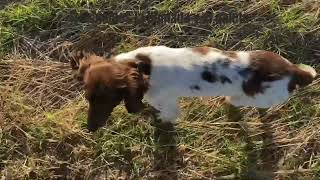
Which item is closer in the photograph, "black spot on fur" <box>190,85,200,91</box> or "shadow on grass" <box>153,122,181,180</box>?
"black spot on fur" <box>190,85,200,91</box>

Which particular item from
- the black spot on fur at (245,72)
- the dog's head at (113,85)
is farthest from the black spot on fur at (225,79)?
the dog's head at (113,85)

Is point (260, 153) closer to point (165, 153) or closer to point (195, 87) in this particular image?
point (165, 153)

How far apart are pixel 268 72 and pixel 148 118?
4.13 feet

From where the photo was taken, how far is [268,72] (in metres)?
4.47

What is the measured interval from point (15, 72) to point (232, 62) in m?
2.30

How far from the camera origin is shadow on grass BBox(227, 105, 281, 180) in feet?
16.1

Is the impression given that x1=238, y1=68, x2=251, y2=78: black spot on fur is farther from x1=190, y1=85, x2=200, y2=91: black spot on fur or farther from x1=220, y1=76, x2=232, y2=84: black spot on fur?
x1=190, y1=85, x2=200, y2=91: black spot on fur

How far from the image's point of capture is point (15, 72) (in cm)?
575

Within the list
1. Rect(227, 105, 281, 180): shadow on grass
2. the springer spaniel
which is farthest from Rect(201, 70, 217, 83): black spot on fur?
Rect(227, 105, 281, 180): shadow on grass

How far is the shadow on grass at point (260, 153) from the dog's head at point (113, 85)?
3.55 feet

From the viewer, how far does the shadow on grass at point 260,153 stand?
4906 mm

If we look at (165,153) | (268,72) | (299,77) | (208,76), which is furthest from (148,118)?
(299,77)

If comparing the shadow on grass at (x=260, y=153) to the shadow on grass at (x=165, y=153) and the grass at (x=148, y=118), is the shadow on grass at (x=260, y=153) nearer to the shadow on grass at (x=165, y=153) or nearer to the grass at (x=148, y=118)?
the grass at (x=148, y=118)

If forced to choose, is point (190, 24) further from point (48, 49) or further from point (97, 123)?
point (97, 123)
